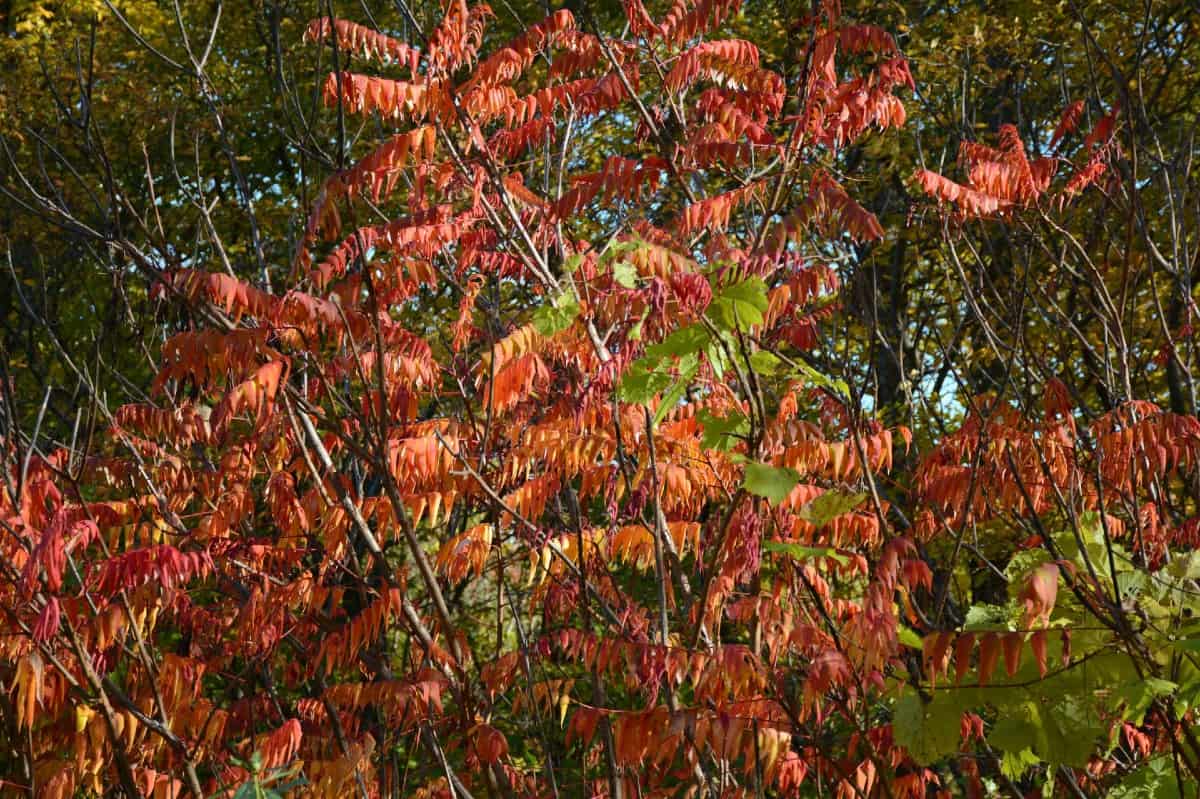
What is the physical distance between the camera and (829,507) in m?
3.17

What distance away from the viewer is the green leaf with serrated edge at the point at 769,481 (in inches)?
107

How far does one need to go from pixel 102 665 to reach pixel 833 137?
3.60m

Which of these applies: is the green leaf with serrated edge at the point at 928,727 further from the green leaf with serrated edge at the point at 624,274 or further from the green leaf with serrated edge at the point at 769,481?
the green leaf with serrated edge at the point at 624,274

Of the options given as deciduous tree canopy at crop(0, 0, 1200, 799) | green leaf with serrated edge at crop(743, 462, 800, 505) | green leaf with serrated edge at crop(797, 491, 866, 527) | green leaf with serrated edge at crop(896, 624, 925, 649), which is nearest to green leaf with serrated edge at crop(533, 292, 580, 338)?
deciduous tree canopy at crop(0, 0, 1200, 799)

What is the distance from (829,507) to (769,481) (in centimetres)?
47

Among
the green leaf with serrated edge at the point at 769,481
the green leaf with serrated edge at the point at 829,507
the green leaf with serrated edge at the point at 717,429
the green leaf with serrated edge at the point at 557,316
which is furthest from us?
the green leaf with serrated edge at the point at 557,316

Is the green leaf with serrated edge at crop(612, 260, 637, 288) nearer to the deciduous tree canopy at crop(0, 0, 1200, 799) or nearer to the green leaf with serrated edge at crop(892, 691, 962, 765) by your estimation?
the deciduous tree canopy at crop(0, 0, 1200, 799)

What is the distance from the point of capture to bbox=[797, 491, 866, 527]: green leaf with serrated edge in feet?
10.1

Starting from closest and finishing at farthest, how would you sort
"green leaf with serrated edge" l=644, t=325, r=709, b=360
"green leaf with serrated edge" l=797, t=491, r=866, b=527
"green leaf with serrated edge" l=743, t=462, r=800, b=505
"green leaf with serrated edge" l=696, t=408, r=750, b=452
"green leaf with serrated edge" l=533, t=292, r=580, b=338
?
1. "green leaf with serrated edge" l=743, t=462, r=800, b=505
2. "green leaf with serrated edge" l=644, t=325, r=709, b=360
3. "green leaf with serrated edge" l=696, t=408, r=750, b=452
4. "green leaf with serrated edge" l=797, t=491, r=866, b=527
5. "green leaf with serrated edge" l=533, t=292, r=580, b=338

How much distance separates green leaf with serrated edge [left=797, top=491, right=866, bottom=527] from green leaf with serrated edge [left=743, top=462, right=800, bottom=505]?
32 cm

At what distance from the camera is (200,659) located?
5641mm

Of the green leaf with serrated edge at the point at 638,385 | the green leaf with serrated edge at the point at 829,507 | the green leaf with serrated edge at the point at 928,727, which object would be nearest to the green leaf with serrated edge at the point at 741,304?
the green leaf with serrated edge at the point at 638,385

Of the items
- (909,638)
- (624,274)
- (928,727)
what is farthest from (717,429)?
(928,727)

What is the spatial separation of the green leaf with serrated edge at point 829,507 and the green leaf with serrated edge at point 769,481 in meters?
0.32
